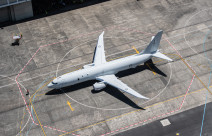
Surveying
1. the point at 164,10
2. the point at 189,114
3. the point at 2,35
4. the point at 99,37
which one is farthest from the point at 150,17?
the point at 2,35

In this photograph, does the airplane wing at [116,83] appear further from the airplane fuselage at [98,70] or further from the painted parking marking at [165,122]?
the painted parking marking at [165,122]

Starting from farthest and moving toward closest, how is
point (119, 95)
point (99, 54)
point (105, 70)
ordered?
1. point (99, 54)
2. point (105, 70)
3. point (119, 95)

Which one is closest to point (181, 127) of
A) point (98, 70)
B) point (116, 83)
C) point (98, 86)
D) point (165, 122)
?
point (165, 122)

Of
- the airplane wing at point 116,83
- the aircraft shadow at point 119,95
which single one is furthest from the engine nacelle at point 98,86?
the aircraft shadow at point 119,95

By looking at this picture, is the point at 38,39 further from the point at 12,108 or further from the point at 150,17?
the point at 150,17

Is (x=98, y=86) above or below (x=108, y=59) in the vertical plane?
below

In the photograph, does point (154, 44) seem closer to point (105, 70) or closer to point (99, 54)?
point (105, 70)

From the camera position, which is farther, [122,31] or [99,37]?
[122,31]
